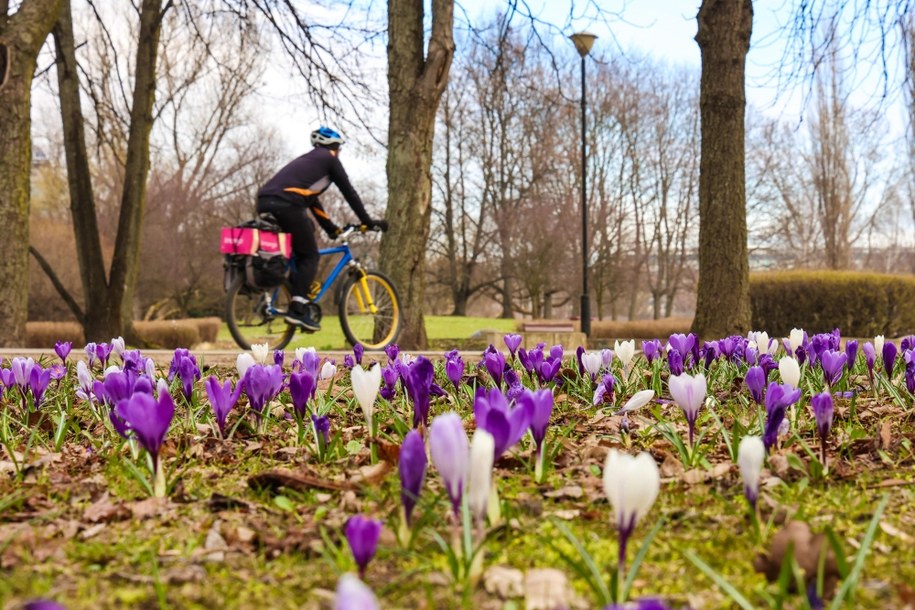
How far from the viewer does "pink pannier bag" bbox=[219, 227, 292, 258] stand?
6852 millimetres

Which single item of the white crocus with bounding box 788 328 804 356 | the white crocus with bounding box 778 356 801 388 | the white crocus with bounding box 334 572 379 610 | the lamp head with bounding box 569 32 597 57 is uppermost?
the lamp head with bounding box 569 32 597 57

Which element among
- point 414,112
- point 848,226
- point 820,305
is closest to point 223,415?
point 414,112

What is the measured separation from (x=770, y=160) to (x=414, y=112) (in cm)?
2728

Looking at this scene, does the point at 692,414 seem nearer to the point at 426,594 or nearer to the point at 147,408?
the point at 426,594

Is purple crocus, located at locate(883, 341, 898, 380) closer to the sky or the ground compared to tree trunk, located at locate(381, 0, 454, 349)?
closer to the ground

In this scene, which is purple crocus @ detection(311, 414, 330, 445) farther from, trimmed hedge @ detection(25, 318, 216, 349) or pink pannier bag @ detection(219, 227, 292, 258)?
trimmed hedge @ detection(25, 318, 216, 349)

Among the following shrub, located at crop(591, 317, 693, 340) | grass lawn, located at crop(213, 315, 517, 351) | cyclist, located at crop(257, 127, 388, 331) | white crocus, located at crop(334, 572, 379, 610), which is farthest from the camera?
shrub, located at crop(591, 317, 693, 340)

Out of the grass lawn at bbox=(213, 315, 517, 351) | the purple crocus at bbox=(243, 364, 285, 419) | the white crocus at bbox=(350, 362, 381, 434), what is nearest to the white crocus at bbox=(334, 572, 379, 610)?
the white crocus at bbox=(350, 362, 381, 434)

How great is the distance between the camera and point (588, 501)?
5.48 feet

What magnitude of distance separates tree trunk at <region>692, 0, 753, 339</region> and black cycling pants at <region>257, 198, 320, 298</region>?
12.3ft

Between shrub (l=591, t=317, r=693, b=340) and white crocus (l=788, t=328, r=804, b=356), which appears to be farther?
shrub (l=591, t=317, r=693, b=340)

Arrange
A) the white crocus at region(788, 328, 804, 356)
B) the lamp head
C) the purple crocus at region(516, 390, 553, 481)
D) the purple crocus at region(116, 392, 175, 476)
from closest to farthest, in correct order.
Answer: the purple crocus at region(516, 390, 553, 481)
the purple crocus at region(116, 392, 175, 476)
the white crocus at region(788, 328, 804, 356)
the lamp head

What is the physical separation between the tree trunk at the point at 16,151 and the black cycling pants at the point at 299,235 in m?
2.15

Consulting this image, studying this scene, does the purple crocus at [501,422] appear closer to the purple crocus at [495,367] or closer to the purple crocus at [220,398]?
the purple crocus at [220,398]
